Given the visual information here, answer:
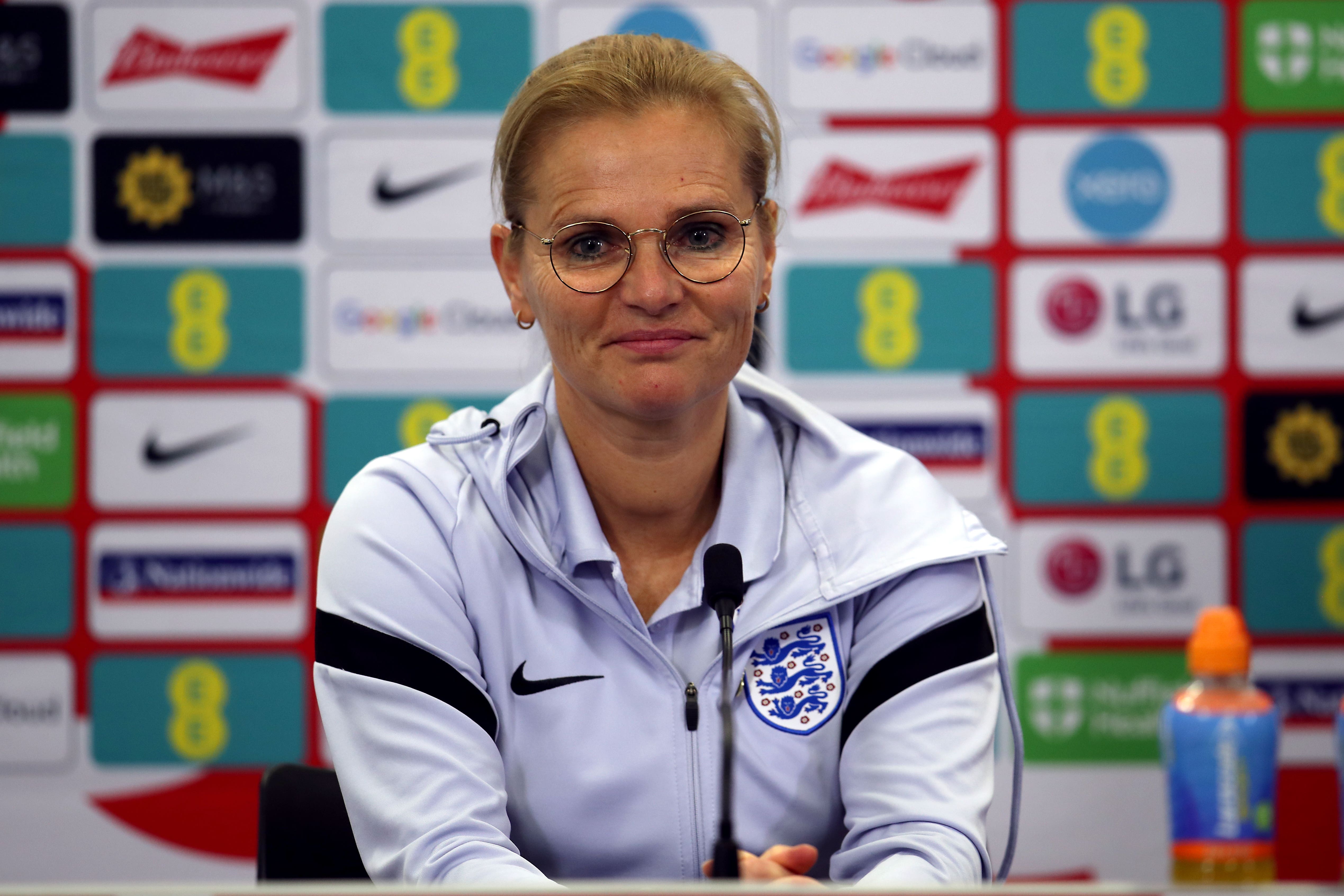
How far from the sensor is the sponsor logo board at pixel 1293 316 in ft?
7.73

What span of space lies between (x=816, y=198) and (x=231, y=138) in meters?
1.18

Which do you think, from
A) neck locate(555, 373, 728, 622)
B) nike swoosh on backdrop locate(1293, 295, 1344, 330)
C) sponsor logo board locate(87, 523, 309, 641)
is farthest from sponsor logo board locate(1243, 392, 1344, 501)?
sponsor logo board locate(87, 523, 309, 641)

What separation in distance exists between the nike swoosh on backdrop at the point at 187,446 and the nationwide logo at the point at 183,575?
19 cm

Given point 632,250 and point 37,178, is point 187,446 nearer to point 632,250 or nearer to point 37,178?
point 37,178

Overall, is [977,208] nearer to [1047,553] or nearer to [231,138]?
[1047,553]

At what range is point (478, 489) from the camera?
1.16 meters

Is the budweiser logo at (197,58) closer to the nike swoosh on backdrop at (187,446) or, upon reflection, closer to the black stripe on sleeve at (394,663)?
the nike swoosh on backdrop at (187,446)

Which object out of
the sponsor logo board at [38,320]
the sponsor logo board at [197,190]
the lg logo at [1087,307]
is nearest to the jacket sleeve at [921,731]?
the lg logo at [1087,307]

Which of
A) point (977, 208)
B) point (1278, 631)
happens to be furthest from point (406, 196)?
point (1278, 631)

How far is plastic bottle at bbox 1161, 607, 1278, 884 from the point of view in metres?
0.80

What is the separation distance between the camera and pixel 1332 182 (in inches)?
92.5

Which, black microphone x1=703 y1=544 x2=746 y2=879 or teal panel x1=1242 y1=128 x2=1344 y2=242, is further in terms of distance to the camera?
teal panel x1=1242 y1=128 x2=1344 y2=242

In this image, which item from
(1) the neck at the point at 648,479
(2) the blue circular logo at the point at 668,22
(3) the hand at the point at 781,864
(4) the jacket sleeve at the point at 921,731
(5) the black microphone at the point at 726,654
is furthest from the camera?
(2) the blue circular logo at the point at 668,22

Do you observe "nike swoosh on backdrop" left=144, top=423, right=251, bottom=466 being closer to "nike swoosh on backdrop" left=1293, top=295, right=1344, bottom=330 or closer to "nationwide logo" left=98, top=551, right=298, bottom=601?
"nationwide logo" left=98, top=551, right=298, bottom=601
